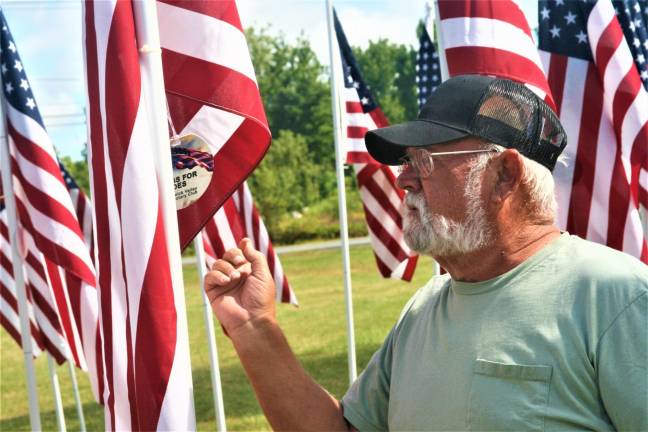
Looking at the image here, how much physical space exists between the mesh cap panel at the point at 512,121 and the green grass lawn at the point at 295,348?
686 centimetres

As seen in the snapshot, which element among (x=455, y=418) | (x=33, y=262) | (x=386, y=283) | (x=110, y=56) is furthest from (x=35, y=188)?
(x=386, y=283)

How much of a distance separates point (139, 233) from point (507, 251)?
3.78ft

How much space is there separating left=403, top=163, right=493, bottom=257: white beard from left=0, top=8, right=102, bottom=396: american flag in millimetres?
4307

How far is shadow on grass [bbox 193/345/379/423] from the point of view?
31.8 feet

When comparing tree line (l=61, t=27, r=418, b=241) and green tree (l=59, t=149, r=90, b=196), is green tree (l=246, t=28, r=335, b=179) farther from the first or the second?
green tree (l=59, t=149, r=90, b=196)

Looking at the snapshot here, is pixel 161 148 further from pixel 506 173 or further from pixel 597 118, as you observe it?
pixel 597 118

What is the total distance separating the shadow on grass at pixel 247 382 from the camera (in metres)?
9.68

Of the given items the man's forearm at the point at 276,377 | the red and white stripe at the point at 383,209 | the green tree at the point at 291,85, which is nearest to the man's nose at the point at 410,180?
the man's forearm at the point at 276,377

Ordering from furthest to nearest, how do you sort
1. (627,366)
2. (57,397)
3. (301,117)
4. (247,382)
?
(301,117), (247,382), (57,397), (627,366)

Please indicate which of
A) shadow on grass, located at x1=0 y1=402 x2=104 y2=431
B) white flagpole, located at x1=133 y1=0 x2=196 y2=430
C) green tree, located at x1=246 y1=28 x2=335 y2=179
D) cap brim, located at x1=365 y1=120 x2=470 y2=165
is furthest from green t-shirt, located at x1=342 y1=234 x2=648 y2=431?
green tree, located at x1=246 y1=28 x2=335 y2=179

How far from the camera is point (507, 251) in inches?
Result: 91.2

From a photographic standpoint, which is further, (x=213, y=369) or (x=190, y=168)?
(x=213, y=369)

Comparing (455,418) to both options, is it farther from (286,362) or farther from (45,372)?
(45,372)

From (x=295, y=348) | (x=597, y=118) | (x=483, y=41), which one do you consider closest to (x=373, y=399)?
(x=483, y=41)
